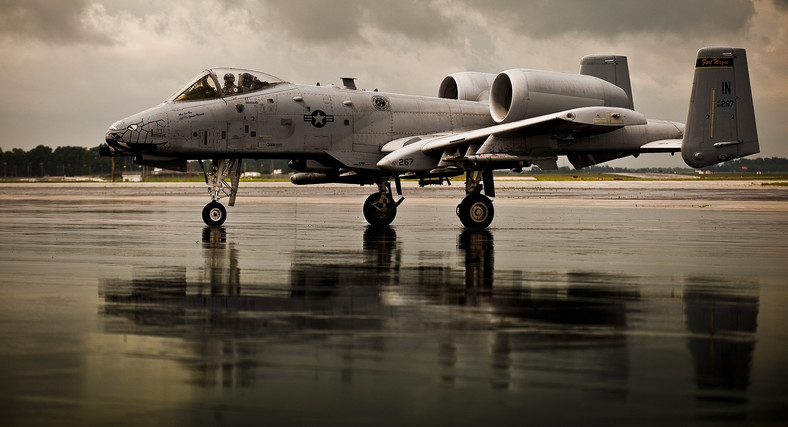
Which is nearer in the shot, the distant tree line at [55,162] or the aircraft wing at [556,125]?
the aircraft wing at [556,125]

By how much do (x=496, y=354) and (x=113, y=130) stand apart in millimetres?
15318

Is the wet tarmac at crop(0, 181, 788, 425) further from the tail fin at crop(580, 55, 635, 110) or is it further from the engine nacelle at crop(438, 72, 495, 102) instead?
the engine nacelle at crop(438, 72, 495, 102)

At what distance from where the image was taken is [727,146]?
20.0 metres

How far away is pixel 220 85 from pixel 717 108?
11316 mm

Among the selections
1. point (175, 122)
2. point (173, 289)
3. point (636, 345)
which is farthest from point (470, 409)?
point (175, 122)

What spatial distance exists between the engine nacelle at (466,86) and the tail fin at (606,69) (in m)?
2.62

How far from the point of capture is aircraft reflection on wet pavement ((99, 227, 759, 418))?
573 cm

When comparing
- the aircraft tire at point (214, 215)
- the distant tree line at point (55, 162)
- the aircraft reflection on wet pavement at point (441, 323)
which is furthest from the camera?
the distant tree line at point (55, 162)

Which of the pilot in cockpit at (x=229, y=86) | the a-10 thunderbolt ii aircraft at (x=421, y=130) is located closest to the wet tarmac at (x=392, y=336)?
the a-10 thunderbolt ii aircraft at (x=421, y=130)

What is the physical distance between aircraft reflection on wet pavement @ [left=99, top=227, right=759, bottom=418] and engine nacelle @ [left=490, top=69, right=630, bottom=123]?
9827 millimetres

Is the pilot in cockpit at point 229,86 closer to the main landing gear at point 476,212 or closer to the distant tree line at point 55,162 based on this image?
the main landing gear at point 476,212

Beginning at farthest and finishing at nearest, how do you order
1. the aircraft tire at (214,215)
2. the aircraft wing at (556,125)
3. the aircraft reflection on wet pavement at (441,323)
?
the aircraft tire at (214,215)
the aircraft wing at (556,125)
the aircraft reflection on wet pavement at (441,323)

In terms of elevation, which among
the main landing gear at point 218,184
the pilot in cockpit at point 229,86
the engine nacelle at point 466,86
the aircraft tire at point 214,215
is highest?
the engine nacelle at point 466,86

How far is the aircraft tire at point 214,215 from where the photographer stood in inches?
818
